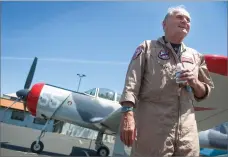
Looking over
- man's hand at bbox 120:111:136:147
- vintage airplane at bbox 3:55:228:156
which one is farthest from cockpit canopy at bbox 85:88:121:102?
man's hand at bbox 120:111:136:147

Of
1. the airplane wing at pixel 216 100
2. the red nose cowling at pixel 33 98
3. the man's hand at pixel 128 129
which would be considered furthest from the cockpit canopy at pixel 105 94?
the man's hand at pixel 128 129

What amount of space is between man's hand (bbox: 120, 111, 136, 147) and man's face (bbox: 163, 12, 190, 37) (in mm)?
749

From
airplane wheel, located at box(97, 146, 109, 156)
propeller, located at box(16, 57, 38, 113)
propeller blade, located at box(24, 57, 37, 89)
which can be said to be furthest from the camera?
propeller blade, located at box(24, 57, 37, 89)

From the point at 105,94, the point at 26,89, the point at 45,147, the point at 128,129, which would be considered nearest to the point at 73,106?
the point at 105,94

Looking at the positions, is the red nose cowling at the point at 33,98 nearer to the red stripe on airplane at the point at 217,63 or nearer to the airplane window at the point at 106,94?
the airplane window at the point at 106,94

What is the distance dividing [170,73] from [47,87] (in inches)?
300

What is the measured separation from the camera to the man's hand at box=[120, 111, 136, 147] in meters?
1.45

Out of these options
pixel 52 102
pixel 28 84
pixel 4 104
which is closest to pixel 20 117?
pixel 4 104

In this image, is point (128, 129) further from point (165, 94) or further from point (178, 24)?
point (178, 24)

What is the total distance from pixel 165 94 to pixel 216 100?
3.45m

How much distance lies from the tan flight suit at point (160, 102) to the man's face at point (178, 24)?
0.35 feet

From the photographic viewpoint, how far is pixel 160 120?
5.21 feet

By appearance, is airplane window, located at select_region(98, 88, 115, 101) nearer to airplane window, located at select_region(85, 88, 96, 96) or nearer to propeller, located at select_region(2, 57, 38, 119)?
airplane window, located at select_region(85, 88, 96, 96)

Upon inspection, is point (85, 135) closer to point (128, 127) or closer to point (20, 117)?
point (20, 117)
